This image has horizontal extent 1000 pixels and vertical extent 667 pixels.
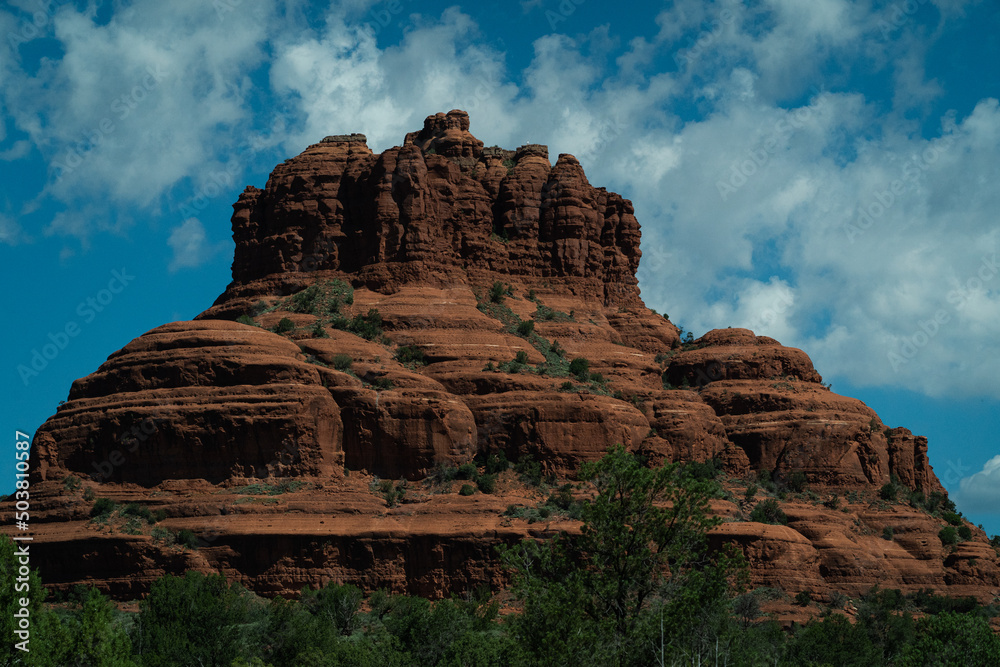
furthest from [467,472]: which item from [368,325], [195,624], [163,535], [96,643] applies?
[96,643]


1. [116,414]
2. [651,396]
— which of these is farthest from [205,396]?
[651,396]

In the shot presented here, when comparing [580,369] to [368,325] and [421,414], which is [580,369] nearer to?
[368,325]

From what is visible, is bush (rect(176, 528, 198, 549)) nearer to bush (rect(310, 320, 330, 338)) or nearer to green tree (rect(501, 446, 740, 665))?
bush (rect(310, 320, 330, 338))

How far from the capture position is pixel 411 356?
86188 mm

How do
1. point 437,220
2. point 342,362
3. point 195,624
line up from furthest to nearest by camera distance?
point 437,220, point 342,362, point 195,624

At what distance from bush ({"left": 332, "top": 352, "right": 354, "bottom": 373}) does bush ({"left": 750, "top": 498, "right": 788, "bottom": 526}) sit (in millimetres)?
27646

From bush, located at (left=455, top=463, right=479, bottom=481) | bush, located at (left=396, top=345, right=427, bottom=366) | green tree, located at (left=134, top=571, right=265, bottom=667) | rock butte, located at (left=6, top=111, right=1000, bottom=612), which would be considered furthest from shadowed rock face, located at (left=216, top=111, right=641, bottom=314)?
green tree, located at (left=134, top=571, right=265, bottom=667)

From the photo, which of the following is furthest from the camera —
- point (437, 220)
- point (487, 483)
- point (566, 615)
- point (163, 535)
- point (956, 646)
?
point (437, 220)

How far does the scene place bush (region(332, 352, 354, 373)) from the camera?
268ft

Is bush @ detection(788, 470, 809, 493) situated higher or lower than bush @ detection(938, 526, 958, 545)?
higher

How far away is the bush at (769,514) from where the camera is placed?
79.6 metres

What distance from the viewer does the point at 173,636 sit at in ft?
179

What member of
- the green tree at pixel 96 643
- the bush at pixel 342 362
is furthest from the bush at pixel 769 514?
the green tree at pixel 96 643

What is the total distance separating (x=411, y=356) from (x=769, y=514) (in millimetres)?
26061
